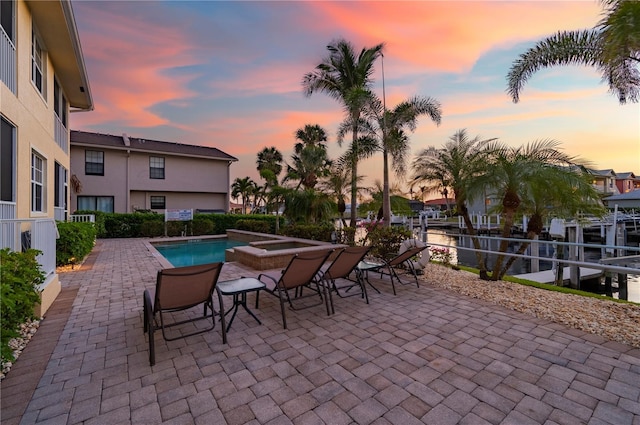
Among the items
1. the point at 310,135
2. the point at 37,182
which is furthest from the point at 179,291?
the point at 310,135

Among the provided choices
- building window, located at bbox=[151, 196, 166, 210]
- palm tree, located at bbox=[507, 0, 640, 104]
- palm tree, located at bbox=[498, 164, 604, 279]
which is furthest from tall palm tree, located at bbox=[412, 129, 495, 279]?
building window, located at bbox=[151, 196, 166, 210]

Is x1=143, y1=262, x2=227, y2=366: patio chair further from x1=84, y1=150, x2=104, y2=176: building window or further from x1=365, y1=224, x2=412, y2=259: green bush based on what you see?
→ x1=84, y1=150, x2=104, y2=176: building window

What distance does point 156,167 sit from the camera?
21.2m

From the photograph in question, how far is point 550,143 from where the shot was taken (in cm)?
650

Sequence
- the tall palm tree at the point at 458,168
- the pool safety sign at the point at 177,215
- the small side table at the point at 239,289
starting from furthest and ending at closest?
the pool safety sign at the point at 177,215 < the tall palm tree at the point at 458,168 < the small side table at the point at 239,289

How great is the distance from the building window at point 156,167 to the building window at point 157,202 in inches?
61.9

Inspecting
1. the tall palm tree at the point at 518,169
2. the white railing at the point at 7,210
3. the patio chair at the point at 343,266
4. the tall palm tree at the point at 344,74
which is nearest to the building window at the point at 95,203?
the tall palm tree at the point at 344,74

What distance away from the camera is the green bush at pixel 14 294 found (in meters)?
2.14

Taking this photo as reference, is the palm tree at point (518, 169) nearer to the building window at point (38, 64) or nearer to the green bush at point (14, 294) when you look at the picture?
the green bush at point (14, 294)

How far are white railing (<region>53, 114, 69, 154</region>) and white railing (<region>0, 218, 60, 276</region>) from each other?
5.59 m

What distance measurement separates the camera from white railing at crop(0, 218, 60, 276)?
4070 mm

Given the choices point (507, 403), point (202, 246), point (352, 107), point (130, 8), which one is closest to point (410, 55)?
point (352, 107)

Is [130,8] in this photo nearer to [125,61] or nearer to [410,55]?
[125,61]

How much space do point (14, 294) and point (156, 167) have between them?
21442mm
